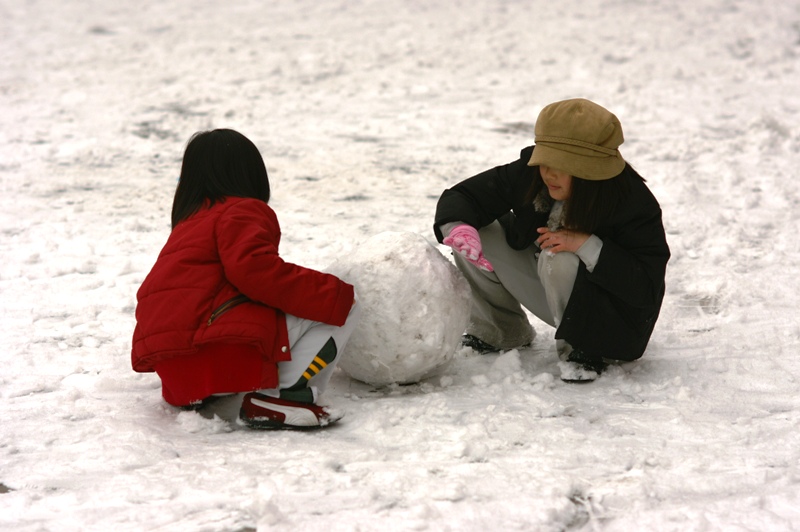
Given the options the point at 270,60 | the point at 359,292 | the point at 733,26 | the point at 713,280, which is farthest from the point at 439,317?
the point at 733,26

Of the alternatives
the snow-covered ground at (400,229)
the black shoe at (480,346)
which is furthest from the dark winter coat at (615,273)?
the black shoe at (480,346)

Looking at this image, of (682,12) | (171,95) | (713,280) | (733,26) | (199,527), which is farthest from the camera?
(682,12)

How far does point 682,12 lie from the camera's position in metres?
9.70

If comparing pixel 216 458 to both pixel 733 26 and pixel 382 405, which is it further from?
pixel 733 26

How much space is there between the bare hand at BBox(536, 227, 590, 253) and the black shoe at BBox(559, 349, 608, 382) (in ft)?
1.29

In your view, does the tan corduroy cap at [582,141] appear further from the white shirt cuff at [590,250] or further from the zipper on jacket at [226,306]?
the zipper on jacket at [226,306]

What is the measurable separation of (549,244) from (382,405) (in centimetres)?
81

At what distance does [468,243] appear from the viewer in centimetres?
313

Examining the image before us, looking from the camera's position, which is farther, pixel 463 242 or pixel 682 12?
pixel 682 12

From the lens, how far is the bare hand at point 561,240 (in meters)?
3.07

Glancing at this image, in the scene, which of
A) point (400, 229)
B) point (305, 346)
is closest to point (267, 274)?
point (305, 346)

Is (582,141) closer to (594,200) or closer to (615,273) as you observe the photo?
(594,200)

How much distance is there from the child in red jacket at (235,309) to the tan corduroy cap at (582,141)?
2.77 feet

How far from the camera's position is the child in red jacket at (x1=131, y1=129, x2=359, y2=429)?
274cm
